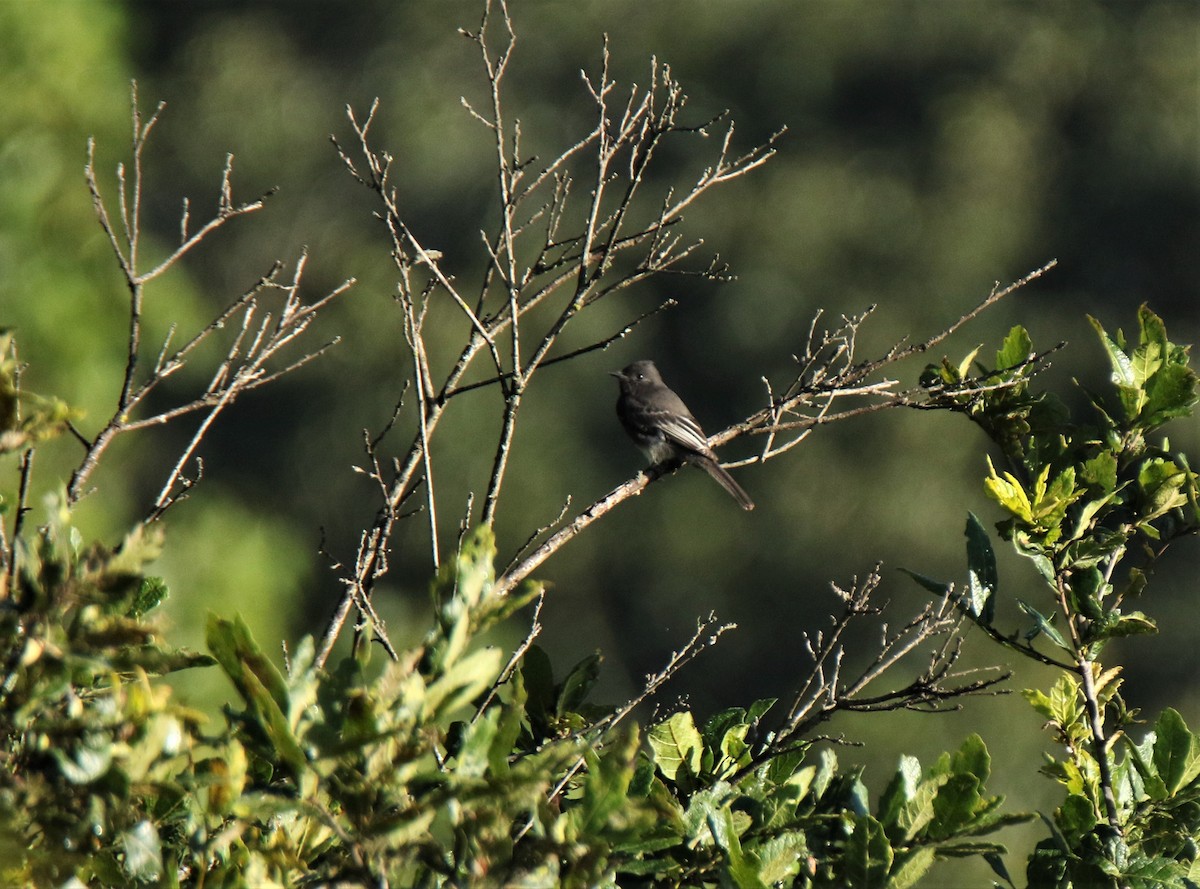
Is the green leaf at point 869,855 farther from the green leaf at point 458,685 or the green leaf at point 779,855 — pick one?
the green leaf at point 458,685

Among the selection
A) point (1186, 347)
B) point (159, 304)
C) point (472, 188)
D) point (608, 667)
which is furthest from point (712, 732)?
point (472, 188)

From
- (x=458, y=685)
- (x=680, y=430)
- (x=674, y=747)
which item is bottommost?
(x=680, y=430)

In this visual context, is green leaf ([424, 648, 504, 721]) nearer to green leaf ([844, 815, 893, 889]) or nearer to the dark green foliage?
green leaf ([844, 815, 893, 889])

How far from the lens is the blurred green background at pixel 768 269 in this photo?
20812 mm

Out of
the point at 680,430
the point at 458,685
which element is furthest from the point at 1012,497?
the point at 680,430

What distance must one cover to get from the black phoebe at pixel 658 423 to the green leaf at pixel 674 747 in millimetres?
4550

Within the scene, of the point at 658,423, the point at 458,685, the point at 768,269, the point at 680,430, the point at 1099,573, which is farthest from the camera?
the point at 768,269

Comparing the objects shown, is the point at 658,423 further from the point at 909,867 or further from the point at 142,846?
the point at 142,846

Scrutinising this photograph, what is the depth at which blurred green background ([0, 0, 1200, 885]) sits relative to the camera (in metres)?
20.8

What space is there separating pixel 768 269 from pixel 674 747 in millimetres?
20851

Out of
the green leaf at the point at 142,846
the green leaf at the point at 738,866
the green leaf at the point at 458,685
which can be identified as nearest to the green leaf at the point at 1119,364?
the green leaf at the point at 738,866

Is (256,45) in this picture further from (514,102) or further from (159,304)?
(159,304)

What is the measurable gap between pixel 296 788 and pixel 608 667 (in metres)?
20.5

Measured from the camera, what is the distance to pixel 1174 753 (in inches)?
114
